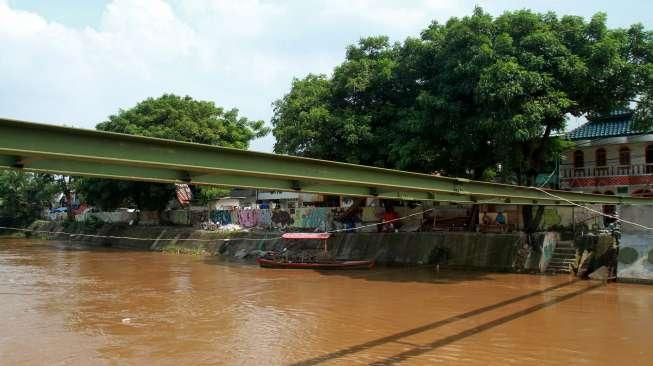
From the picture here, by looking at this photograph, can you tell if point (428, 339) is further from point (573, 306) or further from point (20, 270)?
point (20, 270)

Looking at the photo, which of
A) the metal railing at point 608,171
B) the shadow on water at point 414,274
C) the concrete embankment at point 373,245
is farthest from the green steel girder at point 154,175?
the metal railing at point 608,171

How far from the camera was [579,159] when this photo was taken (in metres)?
28.3

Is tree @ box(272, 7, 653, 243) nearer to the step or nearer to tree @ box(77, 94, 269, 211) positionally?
the step

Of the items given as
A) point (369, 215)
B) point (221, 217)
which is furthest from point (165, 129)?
point (369, 215)

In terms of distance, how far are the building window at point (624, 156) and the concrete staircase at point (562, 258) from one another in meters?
7.10

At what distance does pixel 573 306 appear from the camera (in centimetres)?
1578

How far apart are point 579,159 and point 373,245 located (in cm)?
1177

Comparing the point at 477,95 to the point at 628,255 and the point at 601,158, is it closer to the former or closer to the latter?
the point at 628,255

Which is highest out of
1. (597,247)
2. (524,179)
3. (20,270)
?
(524,179)

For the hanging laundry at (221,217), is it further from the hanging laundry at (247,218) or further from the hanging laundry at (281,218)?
the hanging laundry at (281,218)

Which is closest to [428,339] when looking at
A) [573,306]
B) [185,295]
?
[573,306]

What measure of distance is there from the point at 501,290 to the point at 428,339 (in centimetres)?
738

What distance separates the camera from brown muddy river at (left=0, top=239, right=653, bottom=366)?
37.7ft

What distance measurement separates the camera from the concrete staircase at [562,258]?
845 inches
